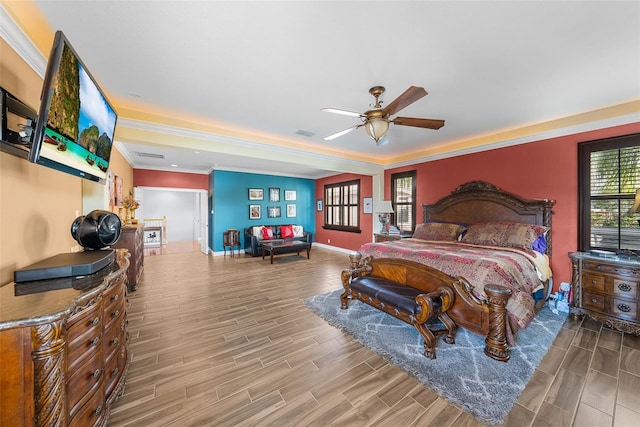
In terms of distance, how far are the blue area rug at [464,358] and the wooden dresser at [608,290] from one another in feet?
1.18

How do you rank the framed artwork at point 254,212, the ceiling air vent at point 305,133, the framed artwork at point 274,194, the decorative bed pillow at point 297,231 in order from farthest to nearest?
the framed artwork at point 274,194 → the decorative bed pillow at point 297,231 → the framed artwork at point 254,212 → the ceiling air vent at point 305,133

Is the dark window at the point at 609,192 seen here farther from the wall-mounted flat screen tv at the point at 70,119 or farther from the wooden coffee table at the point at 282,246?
the wall-mounted flat screen tv at the point at 70,119

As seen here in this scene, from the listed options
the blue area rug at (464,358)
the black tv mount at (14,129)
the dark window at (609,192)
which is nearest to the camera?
the black tv mount at (14,129)

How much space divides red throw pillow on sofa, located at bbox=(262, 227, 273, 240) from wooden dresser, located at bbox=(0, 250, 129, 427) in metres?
5.67

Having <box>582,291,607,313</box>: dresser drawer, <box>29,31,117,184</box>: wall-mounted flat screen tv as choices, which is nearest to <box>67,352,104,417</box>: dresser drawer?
<box>29,31,117,184</box>: wall-mounted flat screen tv

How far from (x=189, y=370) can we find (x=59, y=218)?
1797 millimetres

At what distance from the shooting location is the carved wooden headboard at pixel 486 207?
12.4 ft

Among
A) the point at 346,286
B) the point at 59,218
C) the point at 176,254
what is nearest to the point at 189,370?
the point at 59,218

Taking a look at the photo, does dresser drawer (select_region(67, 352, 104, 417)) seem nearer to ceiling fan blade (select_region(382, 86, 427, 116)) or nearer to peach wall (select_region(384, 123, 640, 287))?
ceiling fan blade (select_region(382, 86, 427, 116))

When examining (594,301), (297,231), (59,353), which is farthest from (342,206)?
(59,353)

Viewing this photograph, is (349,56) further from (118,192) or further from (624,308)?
(118,192)

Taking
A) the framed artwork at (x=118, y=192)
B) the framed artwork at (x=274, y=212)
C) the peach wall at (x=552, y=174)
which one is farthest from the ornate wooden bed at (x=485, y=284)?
the framed artwork at (x=274, y=212)

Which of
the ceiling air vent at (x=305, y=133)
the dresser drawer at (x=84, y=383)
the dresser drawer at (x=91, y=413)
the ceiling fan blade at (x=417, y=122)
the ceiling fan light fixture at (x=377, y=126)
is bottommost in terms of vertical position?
the dresser drawer at (x=91, y=413)

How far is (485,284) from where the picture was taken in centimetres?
242
